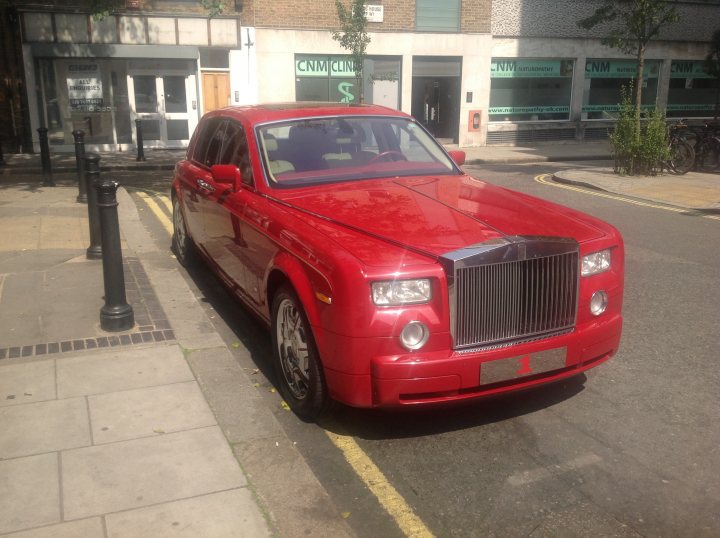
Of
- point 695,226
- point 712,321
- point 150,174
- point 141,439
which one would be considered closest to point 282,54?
point 150,174

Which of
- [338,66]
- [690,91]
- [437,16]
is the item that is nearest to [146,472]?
[338,66]

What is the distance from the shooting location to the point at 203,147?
6789mm

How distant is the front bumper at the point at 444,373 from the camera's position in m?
3.64

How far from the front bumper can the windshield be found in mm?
1823

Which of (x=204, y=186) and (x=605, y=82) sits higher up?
(x=605, y=82)

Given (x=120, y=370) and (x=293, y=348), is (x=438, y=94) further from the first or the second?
(x=293, y=348)

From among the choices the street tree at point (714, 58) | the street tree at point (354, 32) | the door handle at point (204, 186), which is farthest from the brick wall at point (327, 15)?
the door handle at point (204, 186)

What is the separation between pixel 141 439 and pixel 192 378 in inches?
32.3

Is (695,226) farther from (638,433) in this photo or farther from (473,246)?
(473,246)

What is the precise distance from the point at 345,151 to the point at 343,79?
19.5m

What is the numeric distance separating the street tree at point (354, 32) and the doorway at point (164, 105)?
4.84 m

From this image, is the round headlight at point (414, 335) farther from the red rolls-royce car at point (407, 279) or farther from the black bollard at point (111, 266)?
the black bollard at point (111, 266)

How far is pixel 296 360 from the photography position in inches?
171

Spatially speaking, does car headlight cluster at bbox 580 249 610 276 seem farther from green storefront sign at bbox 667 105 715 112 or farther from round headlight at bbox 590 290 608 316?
green storefront sign at bbox 667 105 715 112
